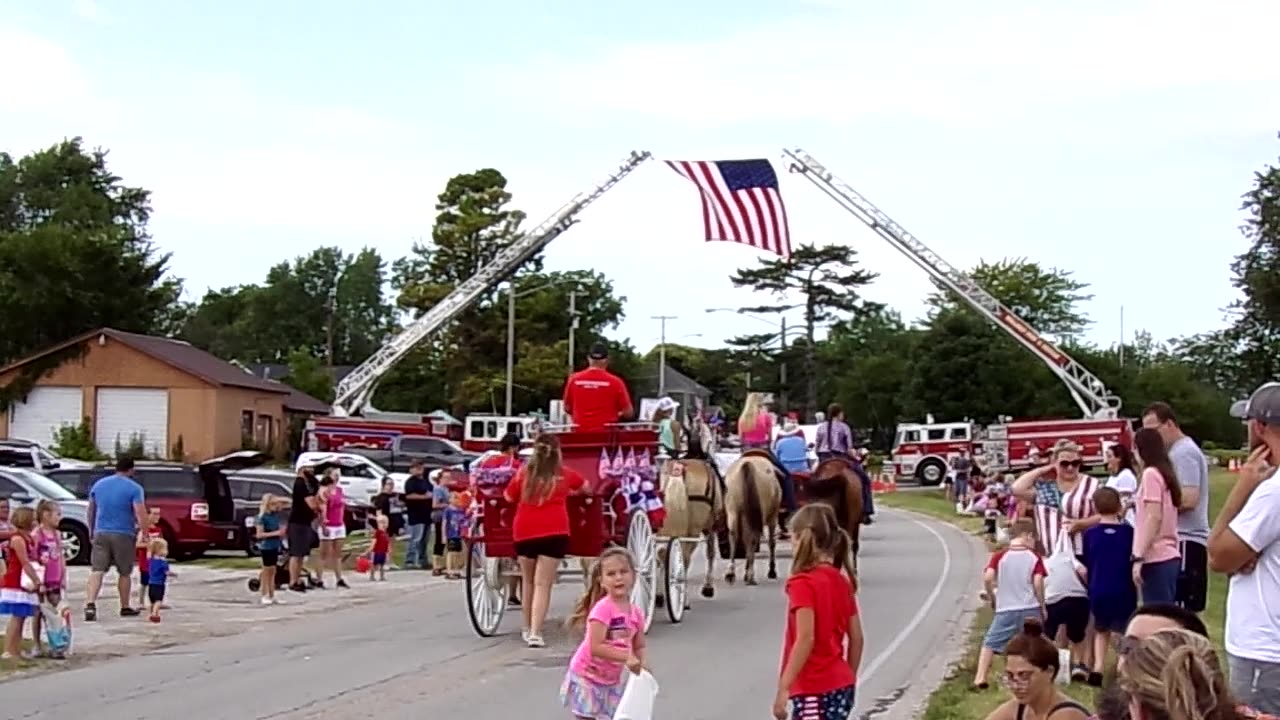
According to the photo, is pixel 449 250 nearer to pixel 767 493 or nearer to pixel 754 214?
pixel 754 214

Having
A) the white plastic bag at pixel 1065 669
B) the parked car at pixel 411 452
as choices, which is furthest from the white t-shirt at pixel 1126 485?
the parked car at pixel 411 452

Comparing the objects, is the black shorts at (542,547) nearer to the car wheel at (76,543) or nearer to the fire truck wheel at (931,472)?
the car wheel at (76,543)

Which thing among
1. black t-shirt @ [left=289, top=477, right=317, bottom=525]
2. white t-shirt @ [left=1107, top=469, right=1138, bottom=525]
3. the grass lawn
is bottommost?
the grass lawn

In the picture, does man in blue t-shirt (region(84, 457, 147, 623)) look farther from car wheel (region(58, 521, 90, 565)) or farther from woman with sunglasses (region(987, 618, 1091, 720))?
woman with sunglasses (region(987, 618, 1091, 720))

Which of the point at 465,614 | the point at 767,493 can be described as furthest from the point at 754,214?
the point at 465,614

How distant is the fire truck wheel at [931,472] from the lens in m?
74.0

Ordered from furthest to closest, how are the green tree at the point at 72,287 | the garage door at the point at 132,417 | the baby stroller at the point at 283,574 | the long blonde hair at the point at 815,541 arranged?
the green tree at the point at 72,287 → the garage door at the point at 132,417 → the baby stroller at the point at 283,574 → the long blonde hair at the point at 815,541

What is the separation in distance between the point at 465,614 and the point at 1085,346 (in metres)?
96.8

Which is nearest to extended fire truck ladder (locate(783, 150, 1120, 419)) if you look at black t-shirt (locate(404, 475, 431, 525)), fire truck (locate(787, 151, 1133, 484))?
fire truck (locate(787, 151, 1133, 484))

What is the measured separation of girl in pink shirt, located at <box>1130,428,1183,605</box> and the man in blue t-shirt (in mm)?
11783

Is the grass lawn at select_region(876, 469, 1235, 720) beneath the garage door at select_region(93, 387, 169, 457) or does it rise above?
beneath

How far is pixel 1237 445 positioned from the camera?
95375mm

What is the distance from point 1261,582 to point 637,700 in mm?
2839

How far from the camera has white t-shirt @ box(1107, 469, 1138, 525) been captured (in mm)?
13909
